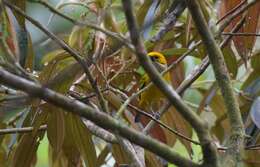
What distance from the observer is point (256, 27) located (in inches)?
48.7

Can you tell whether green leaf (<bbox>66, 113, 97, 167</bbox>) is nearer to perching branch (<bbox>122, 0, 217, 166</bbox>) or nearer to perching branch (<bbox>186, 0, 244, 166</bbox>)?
perching branch (<bbox>186, 0, 244, 166</bbox>)

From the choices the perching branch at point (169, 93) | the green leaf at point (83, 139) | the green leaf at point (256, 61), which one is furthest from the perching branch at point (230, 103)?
the green leaf at point (256, 61)

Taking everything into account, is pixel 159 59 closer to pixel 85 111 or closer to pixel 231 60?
pixel 231 60

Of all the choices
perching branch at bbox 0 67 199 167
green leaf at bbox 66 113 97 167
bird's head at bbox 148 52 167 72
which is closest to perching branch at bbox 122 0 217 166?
perching branch at bbox 0 67 199 167

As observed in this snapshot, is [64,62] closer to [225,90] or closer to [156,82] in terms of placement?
[225,90]

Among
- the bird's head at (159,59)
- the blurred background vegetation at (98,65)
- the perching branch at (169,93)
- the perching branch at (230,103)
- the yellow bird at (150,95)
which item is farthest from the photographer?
the bird's head at (159,59)

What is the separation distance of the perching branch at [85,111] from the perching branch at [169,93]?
0.02m

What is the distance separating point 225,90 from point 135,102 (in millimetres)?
728

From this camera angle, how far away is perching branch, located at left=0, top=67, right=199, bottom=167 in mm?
517

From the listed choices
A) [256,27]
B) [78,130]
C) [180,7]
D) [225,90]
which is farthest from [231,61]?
[225,90]

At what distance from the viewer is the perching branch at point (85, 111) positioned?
52 cm

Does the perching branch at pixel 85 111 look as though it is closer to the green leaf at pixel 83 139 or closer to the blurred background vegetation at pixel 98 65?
the blurred background vegetation at pixel 98 65

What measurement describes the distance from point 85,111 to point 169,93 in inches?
3.1

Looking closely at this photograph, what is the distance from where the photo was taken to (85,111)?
54 centimetres
